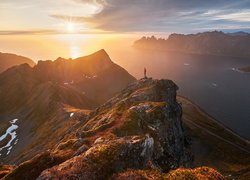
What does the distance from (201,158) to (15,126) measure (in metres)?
121

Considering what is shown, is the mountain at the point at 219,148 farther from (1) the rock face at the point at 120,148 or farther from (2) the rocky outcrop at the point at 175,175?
(2) the rocky outcrop at the point at 175,175

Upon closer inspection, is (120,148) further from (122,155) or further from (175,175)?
(175,175)

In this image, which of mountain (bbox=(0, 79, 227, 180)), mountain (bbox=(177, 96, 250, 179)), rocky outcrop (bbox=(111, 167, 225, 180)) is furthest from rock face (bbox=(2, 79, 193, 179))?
mountain (bbox=(177, 96, 250, 179))

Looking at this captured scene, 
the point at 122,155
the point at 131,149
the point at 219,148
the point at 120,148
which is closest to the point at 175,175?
the point at 122,155

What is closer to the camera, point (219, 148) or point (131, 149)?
point (131, 149)

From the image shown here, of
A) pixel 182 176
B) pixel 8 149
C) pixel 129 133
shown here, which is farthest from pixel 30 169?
pixel 8 149


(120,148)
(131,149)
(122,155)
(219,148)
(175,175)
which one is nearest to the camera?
(175,175)

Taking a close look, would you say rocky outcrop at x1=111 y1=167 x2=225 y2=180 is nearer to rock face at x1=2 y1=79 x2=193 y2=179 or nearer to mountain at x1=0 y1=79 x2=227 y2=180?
mountain at x1=0 y1=79 x2=227 y2=180

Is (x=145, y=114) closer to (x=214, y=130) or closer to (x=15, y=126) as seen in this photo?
(x=214, y=130)

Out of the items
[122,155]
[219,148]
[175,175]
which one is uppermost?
[175,175]

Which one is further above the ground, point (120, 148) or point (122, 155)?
point (120, 148)

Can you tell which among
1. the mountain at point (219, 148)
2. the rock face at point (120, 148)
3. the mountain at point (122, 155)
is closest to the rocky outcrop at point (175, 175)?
the mountain at point (122, 155)

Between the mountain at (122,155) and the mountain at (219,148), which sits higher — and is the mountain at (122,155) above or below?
above

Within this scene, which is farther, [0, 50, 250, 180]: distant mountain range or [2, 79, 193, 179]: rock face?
[2, 79, 193, 179]: rock face
